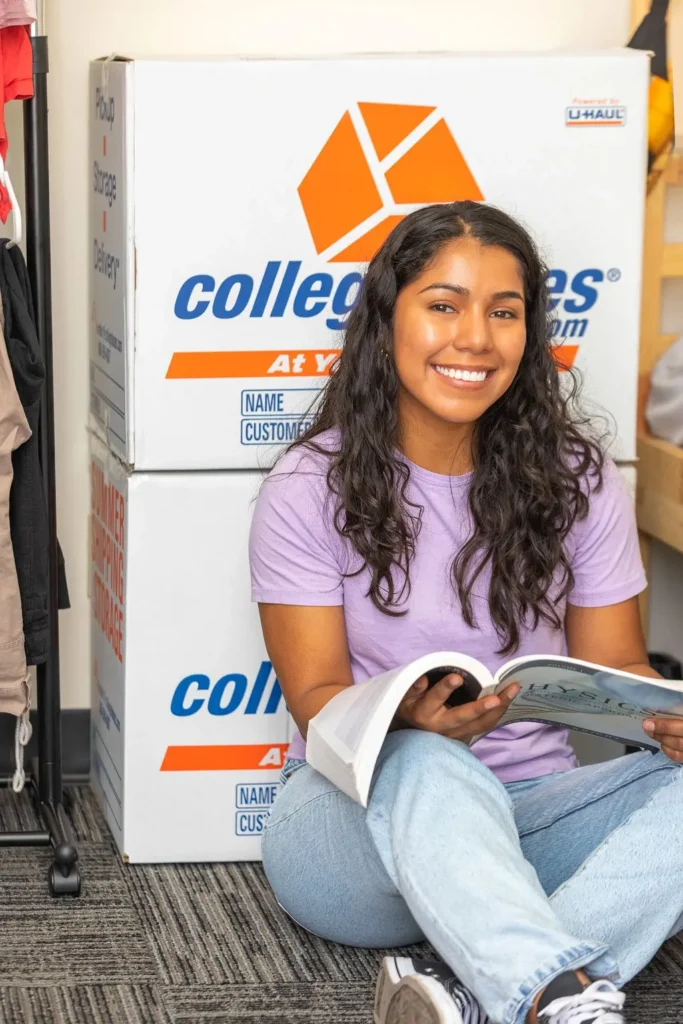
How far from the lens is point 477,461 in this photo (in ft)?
5.60

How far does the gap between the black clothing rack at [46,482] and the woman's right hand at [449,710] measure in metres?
0.61

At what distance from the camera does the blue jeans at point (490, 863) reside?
1292 millimetres

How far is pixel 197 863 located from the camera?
1.99m

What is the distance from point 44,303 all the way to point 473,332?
622 millimetres

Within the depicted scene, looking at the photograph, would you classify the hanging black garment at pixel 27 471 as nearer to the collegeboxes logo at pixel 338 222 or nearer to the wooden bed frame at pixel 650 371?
the collegeboxes logo at pixel 338 222

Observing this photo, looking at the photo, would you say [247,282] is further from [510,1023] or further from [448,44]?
[510,1023]

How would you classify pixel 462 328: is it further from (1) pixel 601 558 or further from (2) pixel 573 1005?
(2) pixel 573 1005

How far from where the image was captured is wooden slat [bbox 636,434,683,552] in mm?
2064

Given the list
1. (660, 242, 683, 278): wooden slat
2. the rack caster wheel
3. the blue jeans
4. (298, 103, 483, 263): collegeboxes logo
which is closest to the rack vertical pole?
the rack caster wheel

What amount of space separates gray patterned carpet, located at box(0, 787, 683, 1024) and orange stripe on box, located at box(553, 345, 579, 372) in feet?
2.54

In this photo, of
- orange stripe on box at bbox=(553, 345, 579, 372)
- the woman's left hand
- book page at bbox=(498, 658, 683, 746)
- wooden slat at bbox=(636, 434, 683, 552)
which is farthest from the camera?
wooden slat at bbox=(636, 434, 683, 552)

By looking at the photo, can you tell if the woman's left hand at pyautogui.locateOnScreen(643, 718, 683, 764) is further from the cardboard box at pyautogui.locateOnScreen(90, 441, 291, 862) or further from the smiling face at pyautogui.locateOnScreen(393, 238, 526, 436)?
the cardboard box at pyautogui.locateOnScreen(90, 441, 291, 862)

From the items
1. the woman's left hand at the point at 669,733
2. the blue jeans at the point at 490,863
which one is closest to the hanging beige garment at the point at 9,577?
the blue jeans at the point at 490,863

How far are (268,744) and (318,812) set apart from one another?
0.41 meters
